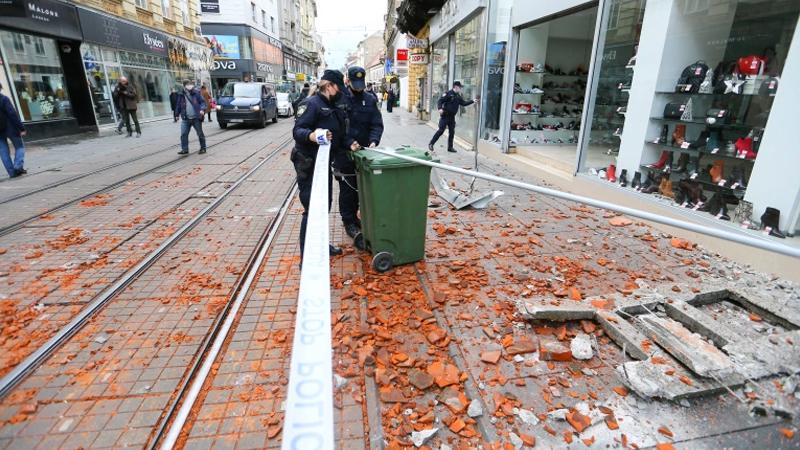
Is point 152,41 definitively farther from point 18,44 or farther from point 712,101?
point 712,101

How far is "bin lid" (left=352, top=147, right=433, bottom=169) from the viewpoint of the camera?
156 inches

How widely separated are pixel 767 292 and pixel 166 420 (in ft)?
17.2

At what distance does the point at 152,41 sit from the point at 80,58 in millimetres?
6461

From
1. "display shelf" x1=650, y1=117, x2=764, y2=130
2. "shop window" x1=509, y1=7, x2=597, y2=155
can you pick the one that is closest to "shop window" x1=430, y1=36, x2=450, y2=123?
"shop window" x1=509, y1=7, x2=597, y2=155

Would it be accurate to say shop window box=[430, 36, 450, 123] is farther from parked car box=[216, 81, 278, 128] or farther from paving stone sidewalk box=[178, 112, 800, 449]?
paving stone sidewalk box=[178, 112, 800, 449]

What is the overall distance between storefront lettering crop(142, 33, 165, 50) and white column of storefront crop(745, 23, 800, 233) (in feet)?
82.7

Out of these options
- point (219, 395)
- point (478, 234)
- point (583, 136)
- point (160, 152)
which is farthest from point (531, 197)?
point (160, 152)

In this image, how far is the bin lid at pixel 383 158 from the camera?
13.0ft

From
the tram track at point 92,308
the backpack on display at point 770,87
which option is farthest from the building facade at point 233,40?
the backpack on display at point 770,87

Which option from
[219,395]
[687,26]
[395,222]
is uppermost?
[687,26]

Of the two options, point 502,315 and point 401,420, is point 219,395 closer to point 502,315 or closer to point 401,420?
point 401,420

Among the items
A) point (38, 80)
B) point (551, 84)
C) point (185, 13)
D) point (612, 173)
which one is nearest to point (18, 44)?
point (38, 80)

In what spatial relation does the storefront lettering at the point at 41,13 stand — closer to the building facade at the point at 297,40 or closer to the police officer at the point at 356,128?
the police officer at the point at 356,128

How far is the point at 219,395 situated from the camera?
8.88ft
